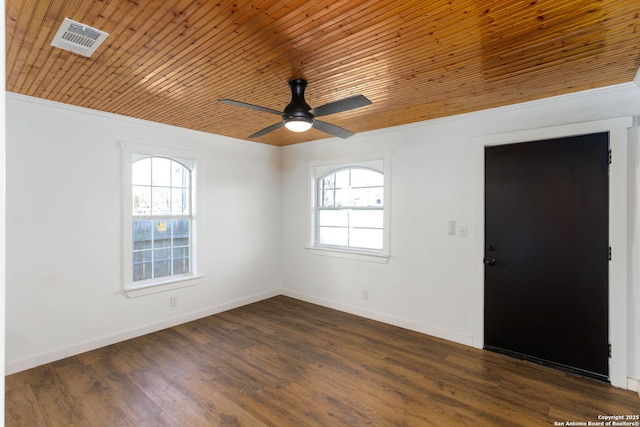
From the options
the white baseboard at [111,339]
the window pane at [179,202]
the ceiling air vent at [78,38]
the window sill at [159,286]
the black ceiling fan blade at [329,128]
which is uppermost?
the ceiling air vent at [78,38]

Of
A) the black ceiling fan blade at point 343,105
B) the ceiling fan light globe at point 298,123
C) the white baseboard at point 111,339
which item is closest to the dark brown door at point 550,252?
the black ceiling fan blade at point 343,105

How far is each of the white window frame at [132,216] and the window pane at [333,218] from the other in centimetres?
182

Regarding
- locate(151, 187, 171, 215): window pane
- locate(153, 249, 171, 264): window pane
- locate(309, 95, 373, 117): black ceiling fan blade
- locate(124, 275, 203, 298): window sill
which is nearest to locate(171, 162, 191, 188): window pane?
locate(151, 187, 171, 215): window pane

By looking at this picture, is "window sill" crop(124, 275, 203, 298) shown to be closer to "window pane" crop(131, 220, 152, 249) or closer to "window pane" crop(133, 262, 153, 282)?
"window pane" crop(133, 262, 153, 282)

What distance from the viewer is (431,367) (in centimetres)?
299

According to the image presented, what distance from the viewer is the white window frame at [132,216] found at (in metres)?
3.60

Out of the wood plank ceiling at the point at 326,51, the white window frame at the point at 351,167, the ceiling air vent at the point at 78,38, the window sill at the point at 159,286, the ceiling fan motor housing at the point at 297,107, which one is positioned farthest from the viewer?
the white window frame at the point at 351,167

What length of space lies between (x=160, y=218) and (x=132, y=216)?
36cm

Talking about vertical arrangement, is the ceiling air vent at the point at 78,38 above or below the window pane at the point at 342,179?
above

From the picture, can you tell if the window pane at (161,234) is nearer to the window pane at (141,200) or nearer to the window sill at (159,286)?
the window pane at (141,200)

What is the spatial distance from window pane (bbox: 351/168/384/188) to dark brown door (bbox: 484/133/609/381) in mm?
1364

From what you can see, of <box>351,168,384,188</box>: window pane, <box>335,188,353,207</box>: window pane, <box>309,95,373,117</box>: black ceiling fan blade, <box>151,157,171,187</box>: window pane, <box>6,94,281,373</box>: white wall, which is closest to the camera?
<box>309,95,373,117</box>: black ceiling fan blade

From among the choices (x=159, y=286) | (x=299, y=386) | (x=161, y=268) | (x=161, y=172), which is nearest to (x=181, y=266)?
(x=161, y=268)

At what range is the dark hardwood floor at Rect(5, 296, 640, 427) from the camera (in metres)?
2.29
